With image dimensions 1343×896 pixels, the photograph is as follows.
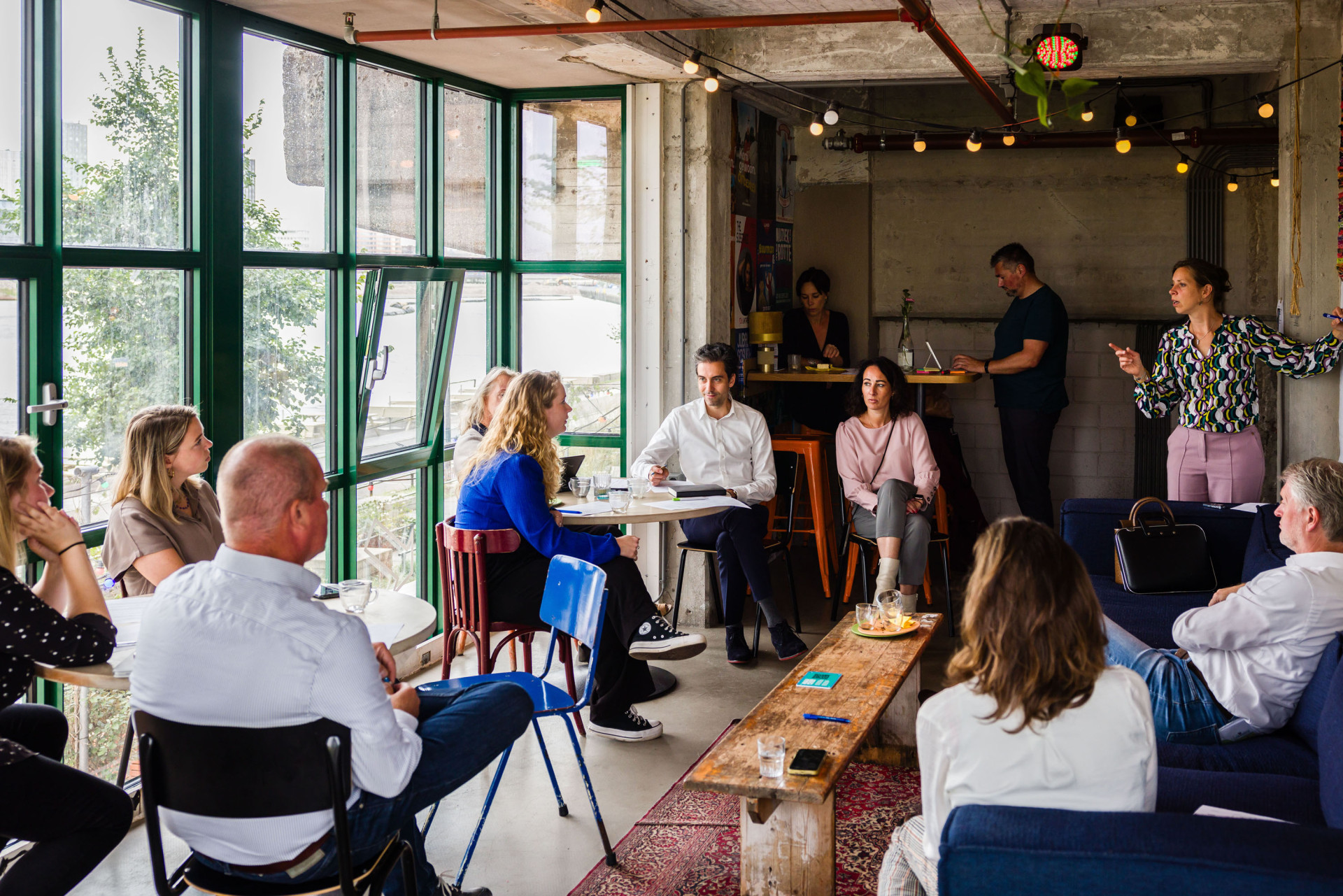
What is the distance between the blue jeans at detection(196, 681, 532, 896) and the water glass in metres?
0.49

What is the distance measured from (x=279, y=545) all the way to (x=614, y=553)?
244 centimetres

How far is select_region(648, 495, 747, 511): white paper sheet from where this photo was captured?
17.5 ft

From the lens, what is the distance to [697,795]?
430 cm

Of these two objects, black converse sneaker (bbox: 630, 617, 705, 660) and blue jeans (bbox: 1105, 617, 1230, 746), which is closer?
blue jeans (bbox: 1105, 617, 1230, 746)

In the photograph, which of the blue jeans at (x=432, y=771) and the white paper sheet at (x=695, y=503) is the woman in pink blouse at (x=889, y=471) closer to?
the white paper sheet at (x=695, y=503)

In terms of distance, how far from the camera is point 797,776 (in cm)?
296

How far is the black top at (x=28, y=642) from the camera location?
272cm

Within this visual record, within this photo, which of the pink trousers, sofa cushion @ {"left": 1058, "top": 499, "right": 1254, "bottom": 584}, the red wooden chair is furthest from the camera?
the pink trousers

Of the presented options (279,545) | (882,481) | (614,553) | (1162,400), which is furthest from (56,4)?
(1162,400)

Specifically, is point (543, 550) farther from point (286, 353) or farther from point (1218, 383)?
point (1218, 383)

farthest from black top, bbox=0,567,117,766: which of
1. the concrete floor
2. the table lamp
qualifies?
the table lamp

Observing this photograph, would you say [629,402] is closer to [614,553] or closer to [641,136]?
[641,136]

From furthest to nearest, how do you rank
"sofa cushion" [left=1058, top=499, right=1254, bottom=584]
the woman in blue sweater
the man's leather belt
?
"sofa cushion" [left=1058, top=499, right=1254, bottom=584] → the woman in blue sweater → the man's leather belt

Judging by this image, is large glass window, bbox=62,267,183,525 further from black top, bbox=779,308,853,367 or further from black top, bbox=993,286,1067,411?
black top, bbox=993,286,1067,411
